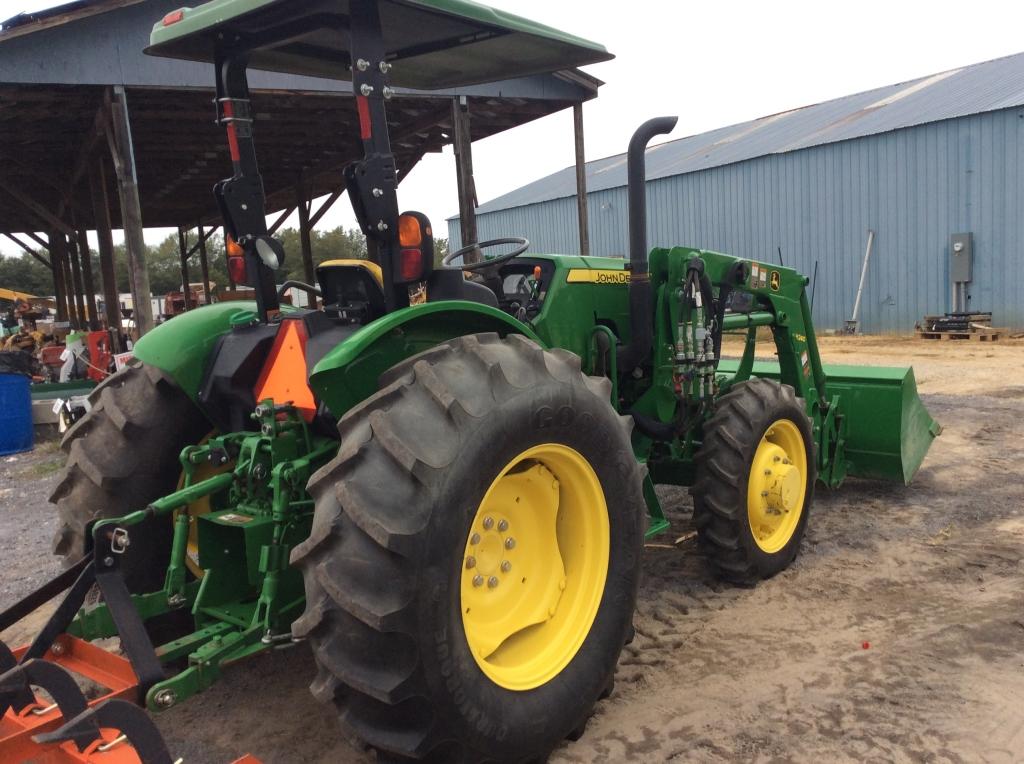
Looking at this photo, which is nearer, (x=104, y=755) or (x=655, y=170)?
(x=104, y=755)

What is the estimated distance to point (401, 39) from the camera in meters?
3.19

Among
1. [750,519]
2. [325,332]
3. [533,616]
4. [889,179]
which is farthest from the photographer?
Result: [889,179]

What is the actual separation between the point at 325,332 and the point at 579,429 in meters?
0.93

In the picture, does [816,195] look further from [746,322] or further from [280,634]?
[280,634]

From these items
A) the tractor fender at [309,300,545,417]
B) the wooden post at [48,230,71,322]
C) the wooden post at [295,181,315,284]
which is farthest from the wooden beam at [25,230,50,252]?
the tractor fender at [309,300,545,417]

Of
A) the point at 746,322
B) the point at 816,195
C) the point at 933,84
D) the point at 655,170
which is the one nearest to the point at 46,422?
the point at 746,322

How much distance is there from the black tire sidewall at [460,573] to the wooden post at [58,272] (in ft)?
69.4

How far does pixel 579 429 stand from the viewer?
2.59m

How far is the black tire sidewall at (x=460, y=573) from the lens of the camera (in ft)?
6.91

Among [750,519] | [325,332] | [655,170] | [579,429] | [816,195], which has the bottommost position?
[750,519]

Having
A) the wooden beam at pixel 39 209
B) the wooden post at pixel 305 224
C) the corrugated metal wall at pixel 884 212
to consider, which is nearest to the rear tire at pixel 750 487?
the wooden beam at pixel 39 209

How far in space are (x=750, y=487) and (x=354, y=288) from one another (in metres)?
2.11

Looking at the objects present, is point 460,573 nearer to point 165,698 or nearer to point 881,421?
point 165,698

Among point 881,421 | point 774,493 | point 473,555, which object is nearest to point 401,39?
point 473,555
